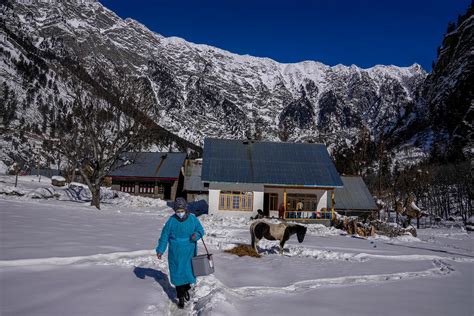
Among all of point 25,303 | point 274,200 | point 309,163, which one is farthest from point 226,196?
point 25,303

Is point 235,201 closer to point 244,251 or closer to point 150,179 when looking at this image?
point 244,251

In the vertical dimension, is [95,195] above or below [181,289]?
above

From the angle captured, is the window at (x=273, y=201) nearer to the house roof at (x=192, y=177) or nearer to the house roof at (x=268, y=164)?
the house roof at (x=268, y=164)

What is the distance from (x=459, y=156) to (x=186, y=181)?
76088 millimetres

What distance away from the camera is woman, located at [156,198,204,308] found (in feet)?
20.6

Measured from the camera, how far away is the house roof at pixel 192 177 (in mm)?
45750

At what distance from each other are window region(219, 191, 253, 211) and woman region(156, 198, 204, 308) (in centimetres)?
2380

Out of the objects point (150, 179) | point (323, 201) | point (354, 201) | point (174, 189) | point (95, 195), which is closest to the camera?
point (95, 195)

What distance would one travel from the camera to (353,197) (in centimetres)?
3672

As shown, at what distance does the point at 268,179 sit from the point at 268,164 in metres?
2.49

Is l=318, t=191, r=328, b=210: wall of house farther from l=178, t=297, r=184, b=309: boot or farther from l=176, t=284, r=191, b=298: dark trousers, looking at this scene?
l=178, t=297, r=184, b=309: boot

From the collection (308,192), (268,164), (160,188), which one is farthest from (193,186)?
(308,192)

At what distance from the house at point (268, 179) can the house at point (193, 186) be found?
11590mm

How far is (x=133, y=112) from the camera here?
88.2 ft
